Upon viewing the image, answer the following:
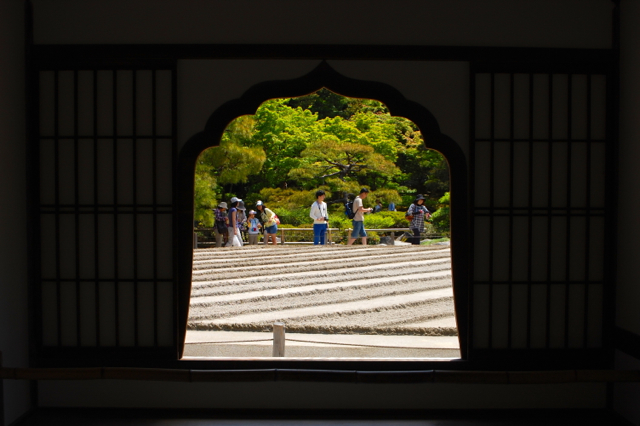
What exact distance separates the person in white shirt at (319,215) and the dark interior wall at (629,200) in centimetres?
610

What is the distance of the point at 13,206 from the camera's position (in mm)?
2912

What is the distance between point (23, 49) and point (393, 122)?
51.3ft

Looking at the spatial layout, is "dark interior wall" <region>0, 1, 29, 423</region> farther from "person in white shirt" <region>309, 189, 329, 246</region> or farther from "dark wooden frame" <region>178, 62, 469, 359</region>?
"person in white shirt" <region>309, 189, 329, 246</region>

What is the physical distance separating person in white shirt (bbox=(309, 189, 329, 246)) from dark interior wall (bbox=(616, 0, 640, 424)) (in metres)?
6.10

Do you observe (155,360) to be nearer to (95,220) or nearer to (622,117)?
(95,220)

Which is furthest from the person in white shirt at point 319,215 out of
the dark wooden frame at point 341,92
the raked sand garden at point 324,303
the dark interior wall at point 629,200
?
the dark interior wall at point 629,200

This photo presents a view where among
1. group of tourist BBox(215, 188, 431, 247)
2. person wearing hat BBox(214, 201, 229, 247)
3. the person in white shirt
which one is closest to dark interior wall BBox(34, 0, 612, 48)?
the person in white shirt

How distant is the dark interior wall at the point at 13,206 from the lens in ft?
9.21

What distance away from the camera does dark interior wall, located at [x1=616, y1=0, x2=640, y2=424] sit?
2.89 m

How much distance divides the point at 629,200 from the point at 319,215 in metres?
6.73

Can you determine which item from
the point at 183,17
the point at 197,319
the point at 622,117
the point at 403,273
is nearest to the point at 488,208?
the point at 622,117

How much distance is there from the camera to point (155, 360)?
305 centimetres

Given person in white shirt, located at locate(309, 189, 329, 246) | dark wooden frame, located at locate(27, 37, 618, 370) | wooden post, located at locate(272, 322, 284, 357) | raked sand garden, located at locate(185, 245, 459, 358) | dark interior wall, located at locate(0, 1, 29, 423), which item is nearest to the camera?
dark interior wall, located at locate(0, 1, 29, 423)

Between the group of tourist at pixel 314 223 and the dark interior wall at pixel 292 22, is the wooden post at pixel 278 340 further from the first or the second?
the group of tourist at pixel 314 223
